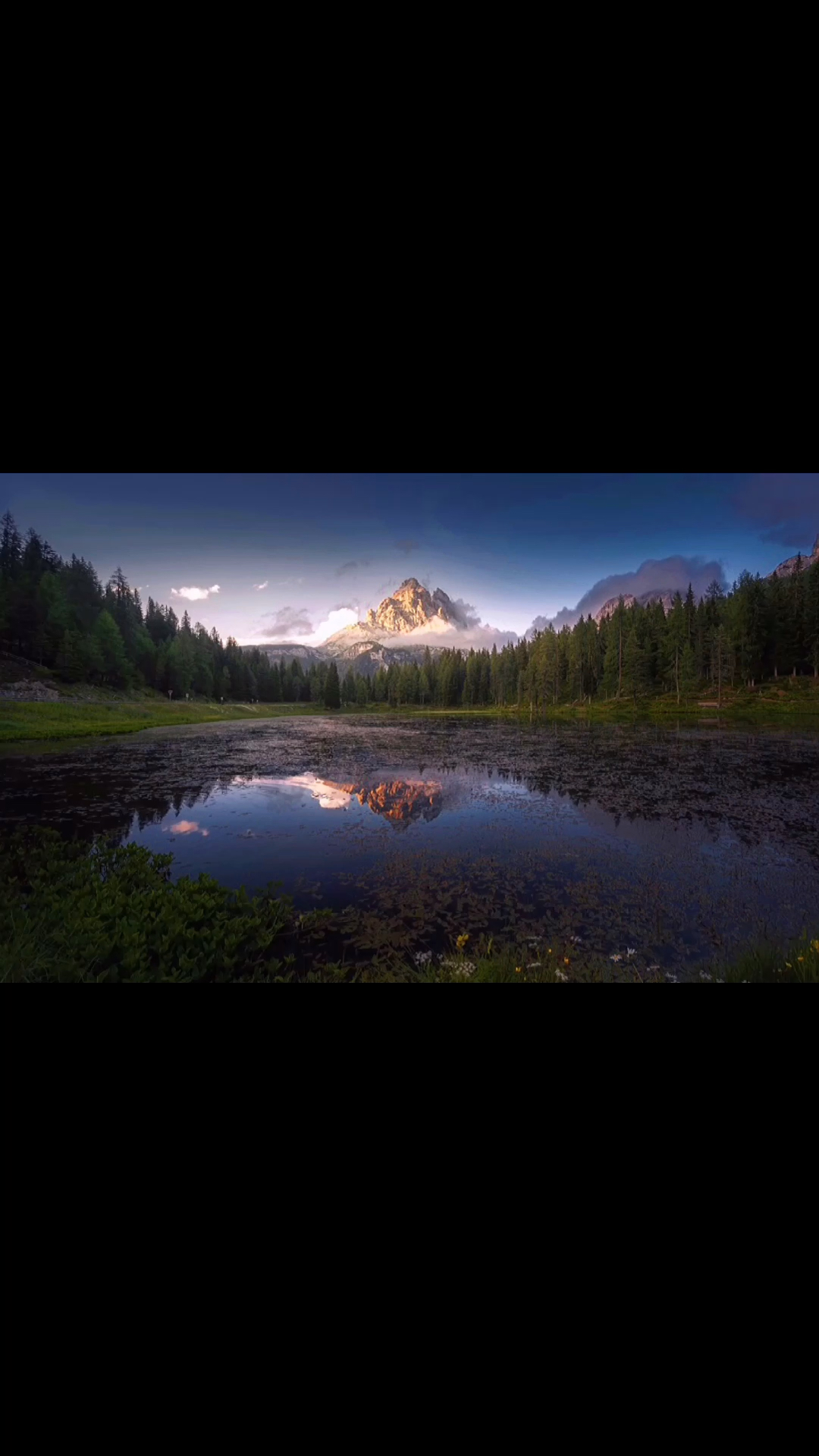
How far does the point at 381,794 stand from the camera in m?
10.6

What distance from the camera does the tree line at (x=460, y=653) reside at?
1250 cm

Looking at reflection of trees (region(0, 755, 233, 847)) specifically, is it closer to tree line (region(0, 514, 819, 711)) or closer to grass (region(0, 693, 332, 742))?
grass (region(0, 693, 332, 742))

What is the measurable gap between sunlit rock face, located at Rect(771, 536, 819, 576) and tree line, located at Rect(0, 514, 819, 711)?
4.64 ft

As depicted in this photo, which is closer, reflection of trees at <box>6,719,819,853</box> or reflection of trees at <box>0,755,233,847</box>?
reflection of trees at <box>0,755,233,847</box>

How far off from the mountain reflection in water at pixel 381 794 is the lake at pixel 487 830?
2.6 inches

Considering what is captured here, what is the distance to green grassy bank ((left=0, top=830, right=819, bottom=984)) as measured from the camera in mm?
3836

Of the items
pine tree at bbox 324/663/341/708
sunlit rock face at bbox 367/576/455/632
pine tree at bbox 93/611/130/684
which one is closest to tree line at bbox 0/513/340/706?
pine tree at bbox 93/611/130/684

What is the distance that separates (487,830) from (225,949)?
528 centimetres
